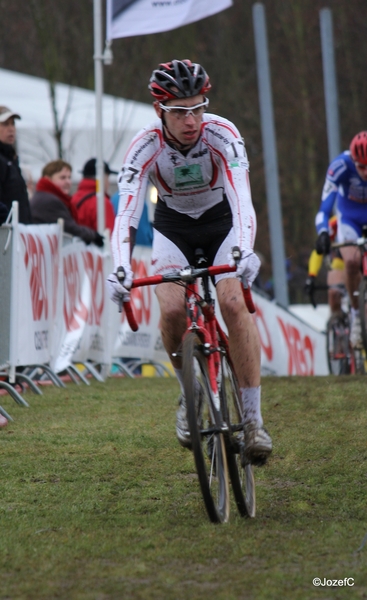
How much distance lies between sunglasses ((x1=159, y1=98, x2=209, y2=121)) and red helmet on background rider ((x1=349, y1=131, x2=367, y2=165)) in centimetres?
571

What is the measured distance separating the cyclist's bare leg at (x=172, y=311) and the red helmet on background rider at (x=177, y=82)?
37.6 inches

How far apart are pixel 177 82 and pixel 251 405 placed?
5.38 feet

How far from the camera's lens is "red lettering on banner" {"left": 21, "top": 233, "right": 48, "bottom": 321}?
9.23m

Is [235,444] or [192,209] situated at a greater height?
[192,209]

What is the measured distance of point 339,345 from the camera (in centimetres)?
1231

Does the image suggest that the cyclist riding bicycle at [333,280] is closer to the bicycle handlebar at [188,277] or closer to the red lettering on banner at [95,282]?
the red lettering on banner at [95,282]

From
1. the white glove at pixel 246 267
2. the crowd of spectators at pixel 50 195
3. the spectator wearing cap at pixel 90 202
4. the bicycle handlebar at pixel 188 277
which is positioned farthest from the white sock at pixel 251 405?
the spectator wearing cap at pixel 90 202

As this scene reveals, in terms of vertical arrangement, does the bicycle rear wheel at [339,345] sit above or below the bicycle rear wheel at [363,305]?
below

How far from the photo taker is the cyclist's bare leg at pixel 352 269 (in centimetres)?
1088

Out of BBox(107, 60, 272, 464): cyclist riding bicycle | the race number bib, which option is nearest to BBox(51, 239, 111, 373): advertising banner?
BBox(107, 60, 272, 464): cyclist riding bicycle

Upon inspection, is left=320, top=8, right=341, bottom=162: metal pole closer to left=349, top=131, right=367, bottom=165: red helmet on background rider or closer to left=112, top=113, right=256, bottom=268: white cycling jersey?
left=349, top=131, right=367, bottom=165: red helmet on background rider

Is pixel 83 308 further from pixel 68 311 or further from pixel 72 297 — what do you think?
pixel 68 311

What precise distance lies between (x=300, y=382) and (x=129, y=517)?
505 cm

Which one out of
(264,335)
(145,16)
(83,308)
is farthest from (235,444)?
(145,16)
